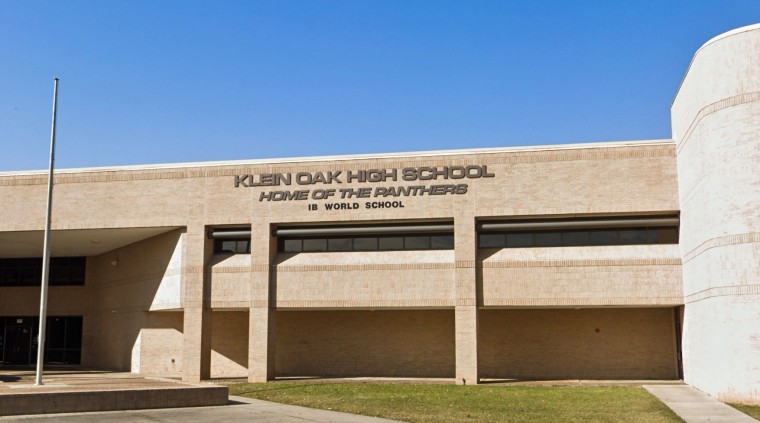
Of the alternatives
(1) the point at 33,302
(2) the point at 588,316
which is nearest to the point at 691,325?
→ (2) the point at 588,316

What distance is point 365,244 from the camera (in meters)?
34.2

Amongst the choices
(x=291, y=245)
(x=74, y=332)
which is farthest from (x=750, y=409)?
(x=74, y=332)

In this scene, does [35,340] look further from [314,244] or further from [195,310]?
[314,244]

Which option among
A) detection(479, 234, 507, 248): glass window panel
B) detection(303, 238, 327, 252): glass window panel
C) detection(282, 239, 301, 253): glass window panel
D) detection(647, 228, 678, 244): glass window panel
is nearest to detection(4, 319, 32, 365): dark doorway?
detection(282, 239, 301, 253): glass window panel

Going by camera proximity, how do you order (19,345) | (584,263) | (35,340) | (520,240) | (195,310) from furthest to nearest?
1. (19,345)
2. (35,340)
3. (195,310)
4. (520,240)
5. (584,263)

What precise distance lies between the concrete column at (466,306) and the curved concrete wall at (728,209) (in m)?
8.18

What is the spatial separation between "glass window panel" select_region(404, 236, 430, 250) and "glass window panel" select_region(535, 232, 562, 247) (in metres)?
4.46

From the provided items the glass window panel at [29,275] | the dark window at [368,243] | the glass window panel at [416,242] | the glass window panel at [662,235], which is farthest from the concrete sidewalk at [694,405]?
the glass window panel at [29,275]

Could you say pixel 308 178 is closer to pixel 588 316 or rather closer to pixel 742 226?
pixel 588 316

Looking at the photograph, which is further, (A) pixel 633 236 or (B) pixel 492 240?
(B) pixel 492 240

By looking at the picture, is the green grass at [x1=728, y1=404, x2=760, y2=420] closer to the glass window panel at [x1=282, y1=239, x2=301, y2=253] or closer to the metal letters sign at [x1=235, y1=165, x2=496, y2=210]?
the metal letters sign at [x1=235, y1=165, x2=496, y2=210]

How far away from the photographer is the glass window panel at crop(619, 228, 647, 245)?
3186 centimetres

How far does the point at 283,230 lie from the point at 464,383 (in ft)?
32.0

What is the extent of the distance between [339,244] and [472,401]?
11711mm
